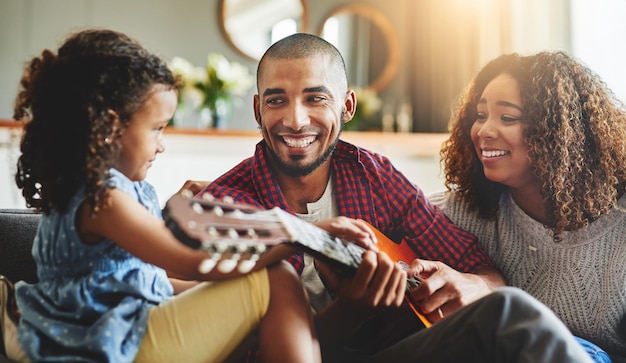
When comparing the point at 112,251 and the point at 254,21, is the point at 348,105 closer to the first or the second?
the point at 112,251

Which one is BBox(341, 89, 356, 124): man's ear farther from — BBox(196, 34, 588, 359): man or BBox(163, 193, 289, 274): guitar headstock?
BBox(163, 193, 289, 274): guitar headstock

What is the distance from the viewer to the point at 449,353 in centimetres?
122

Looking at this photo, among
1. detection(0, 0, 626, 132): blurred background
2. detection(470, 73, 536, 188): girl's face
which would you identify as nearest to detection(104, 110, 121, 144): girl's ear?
detection(470, 73, 536, 188): girl's face

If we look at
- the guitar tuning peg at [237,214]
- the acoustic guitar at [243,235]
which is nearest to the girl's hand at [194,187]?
the acoustic guitar at [243,235]

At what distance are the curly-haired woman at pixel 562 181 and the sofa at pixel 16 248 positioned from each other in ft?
4.20

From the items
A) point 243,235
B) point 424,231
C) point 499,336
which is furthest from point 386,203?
point 243,235

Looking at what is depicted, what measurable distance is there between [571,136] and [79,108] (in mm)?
1219

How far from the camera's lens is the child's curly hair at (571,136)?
1.65m

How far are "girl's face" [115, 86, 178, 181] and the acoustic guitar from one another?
7.9 inches

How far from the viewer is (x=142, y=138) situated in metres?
1.26

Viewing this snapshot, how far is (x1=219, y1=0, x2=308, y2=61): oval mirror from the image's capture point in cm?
454

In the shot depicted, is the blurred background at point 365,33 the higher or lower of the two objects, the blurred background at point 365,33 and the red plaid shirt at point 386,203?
the higher

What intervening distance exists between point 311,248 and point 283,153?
2.00 feet

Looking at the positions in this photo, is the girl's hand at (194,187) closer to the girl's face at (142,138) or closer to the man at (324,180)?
the man at (324,180)
